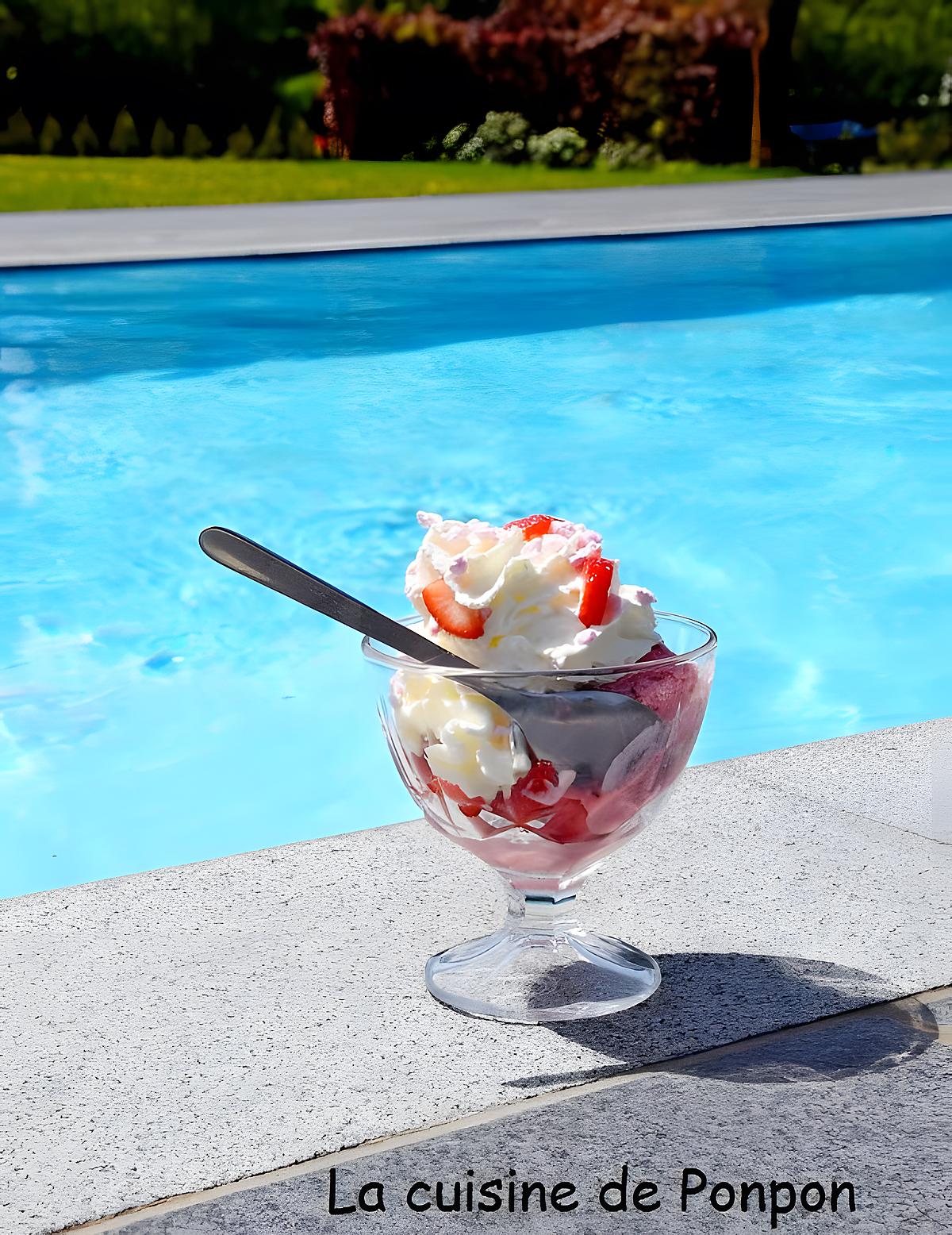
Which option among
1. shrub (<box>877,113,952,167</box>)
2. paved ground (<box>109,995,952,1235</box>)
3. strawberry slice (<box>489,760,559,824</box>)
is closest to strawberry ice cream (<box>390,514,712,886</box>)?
strawberry slice (<box>489,760,559,824</box>)

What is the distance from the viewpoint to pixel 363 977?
5.01 feet

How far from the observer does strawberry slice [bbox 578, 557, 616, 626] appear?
1.38 meters

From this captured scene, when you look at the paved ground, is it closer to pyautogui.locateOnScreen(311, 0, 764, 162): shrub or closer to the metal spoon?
the metal spoon

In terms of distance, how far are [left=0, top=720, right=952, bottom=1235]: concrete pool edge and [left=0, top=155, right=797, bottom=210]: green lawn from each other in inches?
612

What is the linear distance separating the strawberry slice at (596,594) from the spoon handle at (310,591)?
0.12 m

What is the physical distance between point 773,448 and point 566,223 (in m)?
4.96

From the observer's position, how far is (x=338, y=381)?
7.69 m

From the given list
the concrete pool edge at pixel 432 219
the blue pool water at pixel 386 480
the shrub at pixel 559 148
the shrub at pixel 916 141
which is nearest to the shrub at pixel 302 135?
the shrub at pixel 559 148

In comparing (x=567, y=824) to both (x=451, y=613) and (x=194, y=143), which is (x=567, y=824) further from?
(x=194, y=143)

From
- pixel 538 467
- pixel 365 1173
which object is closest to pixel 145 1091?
pixel 365 1173

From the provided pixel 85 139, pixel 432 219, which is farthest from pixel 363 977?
pixel 85 139

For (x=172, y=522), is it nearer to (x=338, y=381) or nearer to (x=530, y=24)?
(x=338, y=381)

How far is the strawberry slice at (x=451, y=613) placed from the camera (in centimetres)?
141

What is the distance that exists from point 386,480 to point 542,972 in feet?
16.2
